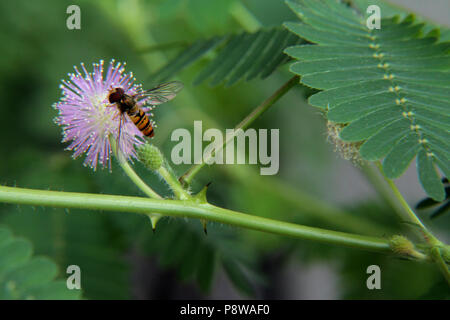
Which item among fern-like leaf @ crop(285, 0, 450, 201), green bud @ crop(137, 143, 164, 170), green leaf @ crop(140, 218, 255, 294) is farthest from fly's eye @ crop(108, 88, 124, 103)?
green leaf @ crop(140, 218, 255, 294)

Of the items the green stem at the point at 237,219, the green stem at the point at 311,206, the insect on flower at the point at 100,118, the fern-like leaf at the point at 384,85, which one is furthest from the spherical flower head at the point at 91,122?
the green stem at the point at 311,206

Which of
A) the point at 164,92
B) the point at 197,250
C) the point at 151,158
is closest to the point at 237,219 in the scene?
the point at 151,158

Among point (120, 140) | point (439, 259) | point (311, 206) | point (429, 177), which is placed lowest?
point (439, 259)

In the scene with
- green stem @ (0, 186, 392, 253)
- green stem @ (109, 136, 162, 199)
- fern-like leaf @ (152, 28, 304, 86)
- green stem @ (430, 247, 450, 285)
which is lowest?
green stem @ (430, 247, 450, 285)

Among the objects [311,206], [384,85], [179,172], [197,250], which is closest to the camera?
[384,85]

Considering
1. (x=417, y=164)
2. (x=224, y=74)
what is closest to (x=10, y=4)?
(x=224, y=74)

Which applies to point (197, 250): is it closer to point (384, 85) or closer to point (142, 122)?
point (142, 122)

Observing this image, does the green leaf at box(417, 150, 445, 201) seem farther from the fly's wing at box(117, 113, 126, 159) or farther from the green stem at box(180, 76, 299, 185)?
the fly's wing at box(117, 113, 126, 159)

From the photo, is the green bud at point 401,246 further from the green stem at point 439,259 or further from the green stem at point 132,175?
the green stem at point 132,175
